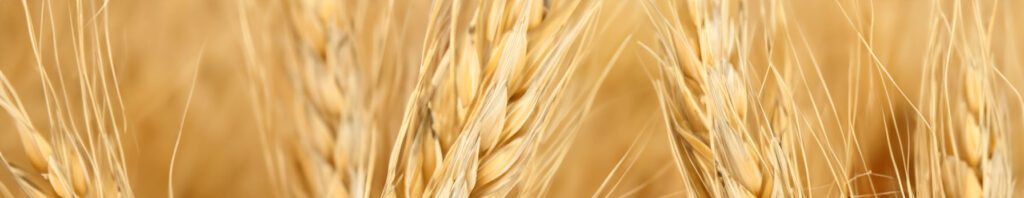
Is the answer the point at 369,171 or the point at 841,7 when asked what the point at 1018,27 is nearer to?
the point at 841,7

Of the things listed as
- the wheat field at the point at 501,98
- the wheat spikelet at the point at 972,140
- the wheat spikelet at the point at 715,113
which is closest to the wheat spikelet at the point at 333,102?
the wheat field at the point at 501,98

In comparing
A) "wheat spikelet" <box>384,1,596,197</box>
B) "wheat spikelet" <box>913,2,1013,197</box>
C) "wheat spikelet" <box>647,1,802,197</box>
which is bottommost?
"wheat spikelet" <box>913,2,1013,197</box>

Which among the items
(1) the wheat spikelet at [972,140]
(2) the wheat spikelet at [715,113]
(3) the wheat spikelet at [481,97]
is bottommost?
(1) the wheat spikelet at [972,140]

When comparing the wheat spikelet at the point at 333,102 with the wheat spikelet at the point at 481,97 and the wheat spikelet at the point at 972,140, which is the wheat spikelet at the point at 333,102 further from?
the wheat spikelet at the point at 972,140

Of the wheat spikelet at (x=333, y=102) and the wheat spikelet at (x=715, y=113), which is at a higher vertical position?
the wheat spikelet at (x=333, y=102)

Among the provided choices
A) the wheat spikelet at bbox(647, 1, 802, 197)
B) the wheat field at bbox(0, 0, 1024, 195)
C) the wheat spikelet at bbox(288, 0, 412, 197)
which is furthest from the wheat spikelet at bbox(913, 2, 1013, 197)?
the wheat spikelet at bbox(288, 0, 412, 197)

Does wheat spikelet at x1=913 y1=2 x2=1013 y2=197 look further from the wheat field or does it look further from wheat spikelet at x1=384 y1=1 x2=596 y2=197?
wheat spikelet at x1=384 y1=1 x2=596 y2=197

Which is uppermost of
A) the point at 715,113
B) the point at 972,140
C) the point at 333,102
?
the point at 333,102

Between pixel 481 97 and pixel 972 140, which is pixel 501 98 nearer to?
pixel 481 97

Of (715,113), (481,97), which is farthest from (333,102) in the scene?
(715,113)
